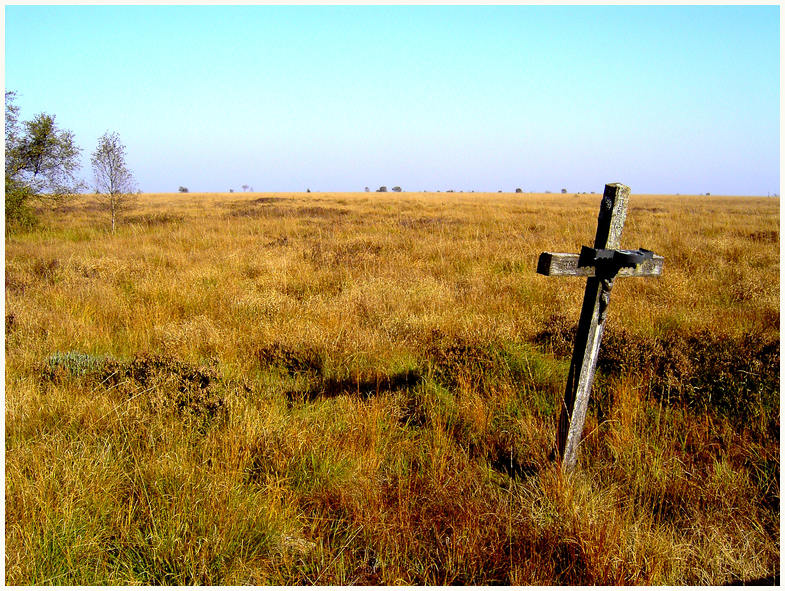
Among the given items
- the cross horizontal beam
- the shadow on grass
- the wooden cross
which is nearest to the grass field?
the shadow on grass

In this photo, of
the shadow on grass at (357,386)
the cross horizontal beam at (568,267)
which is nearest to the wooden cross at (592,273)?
the cross horizontal beam at (568,267)

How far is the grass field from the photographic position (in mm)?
2361

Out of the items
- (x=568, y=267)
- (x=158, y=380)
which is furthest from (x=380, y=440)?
(x=158, y=380)

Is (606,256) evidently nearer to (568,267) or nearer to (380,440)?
(568,267)

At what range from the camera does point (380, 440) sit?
11.1ft

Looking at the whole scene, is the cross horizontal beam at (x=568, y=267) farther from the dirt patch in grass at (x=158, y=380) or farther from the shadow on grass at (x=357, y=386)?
the dirt patch in grass at (x=158, y=380)

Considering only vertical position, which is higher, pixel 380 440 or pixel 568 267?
pixel 568 267

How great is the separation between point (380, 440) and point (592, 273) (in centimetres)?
181

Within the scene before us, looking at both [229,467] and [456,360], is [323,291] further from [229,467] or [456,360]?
[229,467]

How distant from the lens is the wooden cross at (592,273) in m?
2.83

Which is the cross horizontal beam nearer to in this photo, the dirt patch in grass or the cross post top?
the cross post top

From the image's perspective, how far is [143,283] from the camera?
7535mm

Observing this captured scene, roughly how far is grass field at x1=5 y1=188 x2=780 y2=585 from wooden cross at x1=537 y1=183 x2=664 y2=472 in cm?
33

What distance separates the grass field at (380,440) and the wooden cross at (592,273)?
1.07ft
